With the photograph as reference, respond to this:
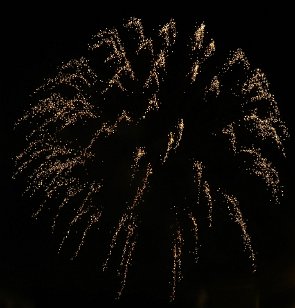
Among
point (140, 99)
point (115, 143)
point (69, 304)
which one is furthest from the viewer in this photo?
point (69, 304)

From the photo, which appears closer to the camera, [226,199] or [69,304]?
[226,199]

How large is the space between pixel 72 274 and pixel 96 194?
48.8 inches

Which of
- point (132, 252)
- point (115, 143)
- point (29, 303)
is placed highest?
point (115, 143)

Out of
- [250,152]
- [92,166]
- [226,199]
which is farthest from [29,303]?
[250,152]

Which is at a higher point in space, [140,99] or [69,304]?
[140,99]

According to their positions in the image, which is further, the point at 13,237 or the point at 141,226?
the point at 13,237

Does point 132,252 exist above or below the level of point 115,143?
below

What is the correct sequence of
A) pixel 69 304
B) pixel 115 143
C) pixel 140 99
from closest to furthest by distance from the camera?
pixel 140 99
pixel 115 143
pixel 69 304

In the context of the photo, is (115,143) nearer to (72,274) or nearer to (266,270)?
(72,274)

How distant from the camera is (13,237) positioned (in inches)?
304

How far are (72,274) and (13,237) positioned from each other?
3.09ft

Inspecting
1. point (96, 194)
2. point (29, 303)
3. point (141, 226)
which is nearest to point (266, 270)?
point (141, 226)

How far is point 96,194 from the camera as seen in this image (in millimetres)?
6875

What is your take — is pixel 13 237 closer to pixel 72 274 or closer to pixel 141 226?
pixel 72 274
